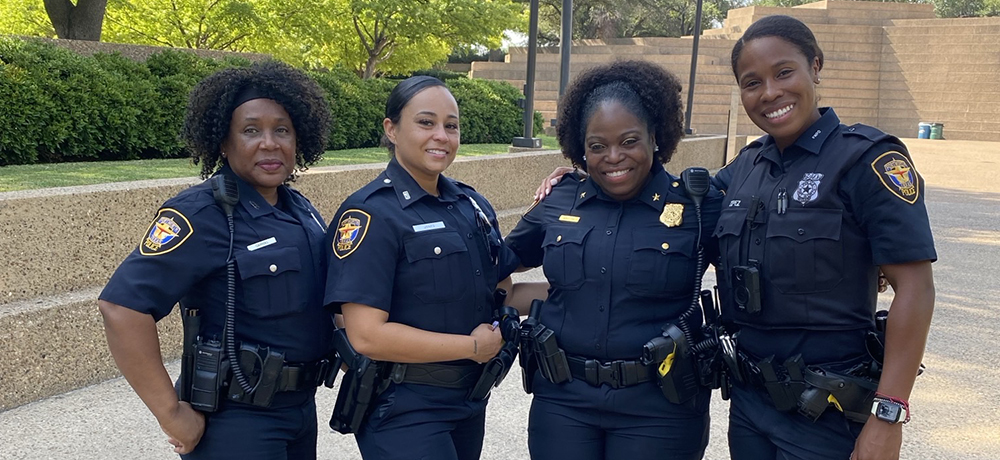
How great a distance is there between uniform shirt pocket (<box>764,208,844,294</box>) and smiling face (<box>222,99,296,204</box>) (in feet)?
Result: 5.00

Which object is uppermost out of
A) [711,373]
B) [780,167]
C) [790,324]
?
[780,167]

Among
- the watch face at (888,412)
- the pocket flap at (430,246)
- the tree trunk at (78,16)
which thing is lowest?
the watch face at (888,412)

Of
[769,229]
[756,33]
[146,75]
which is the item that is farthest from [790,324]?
[146,75]

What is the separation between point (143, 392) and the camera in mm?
2318

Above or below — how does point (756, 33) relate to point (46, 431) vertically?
above

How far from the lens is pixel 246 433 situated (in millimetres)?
2389

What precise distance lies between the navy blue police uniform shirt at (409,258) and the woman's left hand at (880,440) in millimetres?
1186

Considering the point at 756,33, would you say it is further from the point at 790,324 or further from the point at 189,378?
the point at 189,378

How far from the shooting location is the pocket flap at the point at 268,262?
7.86ft

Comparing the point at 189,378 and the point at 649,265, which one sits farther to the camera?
the point at 649,265

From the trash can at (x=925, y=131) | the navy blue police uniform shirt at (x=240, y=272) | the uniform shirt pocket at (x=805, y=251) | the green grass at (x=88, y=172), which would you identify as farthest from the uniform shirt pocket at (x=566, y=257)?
the trash can at (x=925, y=131)

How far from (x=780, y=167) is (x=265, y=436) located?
176 cm

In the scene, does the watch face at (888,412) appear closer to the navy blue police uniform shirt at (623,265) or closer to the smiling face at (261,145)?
the navy blue police uniform shirt at (623,265)

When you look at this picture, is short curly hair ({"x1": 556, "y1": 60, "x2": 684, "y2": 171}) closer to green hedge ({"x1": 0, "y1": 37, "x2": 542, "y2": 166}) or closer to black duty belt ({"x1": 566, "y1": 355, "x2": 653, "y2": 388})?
black duty belt ({"x1": 566, "y1": 355, "x2": 653, "y2": 388})
